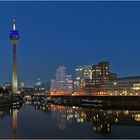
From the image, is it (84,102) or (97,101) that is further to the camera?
(84,102)

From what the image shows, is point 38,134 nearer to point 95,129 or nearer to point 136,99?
point 95,129

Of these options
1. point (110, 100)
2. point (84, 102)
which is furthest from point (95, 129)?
point (84, 102)

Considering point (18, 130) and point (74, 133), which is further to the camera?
point (18, 130)

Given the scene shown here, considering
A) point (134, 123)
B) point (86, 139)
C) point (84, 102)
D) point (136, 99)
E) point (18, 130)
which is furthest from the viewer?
point (84, 102)

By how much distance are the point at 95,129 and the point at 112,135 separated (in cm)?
759

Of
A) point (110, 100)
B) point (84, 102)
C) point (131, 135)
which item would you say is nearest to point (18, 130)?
point (131, 135)

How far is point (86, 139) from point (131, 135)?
22.9 feet

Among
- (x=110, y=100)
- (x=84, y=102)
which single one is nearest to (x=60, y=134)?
(x=110, y=100)

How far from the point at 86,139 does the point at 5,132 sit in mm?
12589

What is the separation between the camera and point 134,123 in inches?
2638

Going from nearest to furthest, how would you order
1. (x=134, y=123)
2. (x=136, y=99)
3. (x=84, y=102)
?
1. (x=134, y=123)
2. (x=136, y=99)
3. (x=84, y=102)

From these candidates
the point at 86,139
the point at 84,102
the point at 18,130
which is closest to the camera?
the point at 86,139

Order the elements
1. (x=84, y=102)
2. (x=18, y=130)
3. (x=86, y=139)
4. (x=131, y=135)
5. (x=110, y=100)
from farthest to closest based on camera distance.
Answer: (x=84, y=102) → (x=110, y=100) → (x=18, y=130) → (x=131, y=135) → (x=86, y=139)

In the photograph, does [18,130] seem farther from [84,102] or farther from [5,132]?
[84,102]
